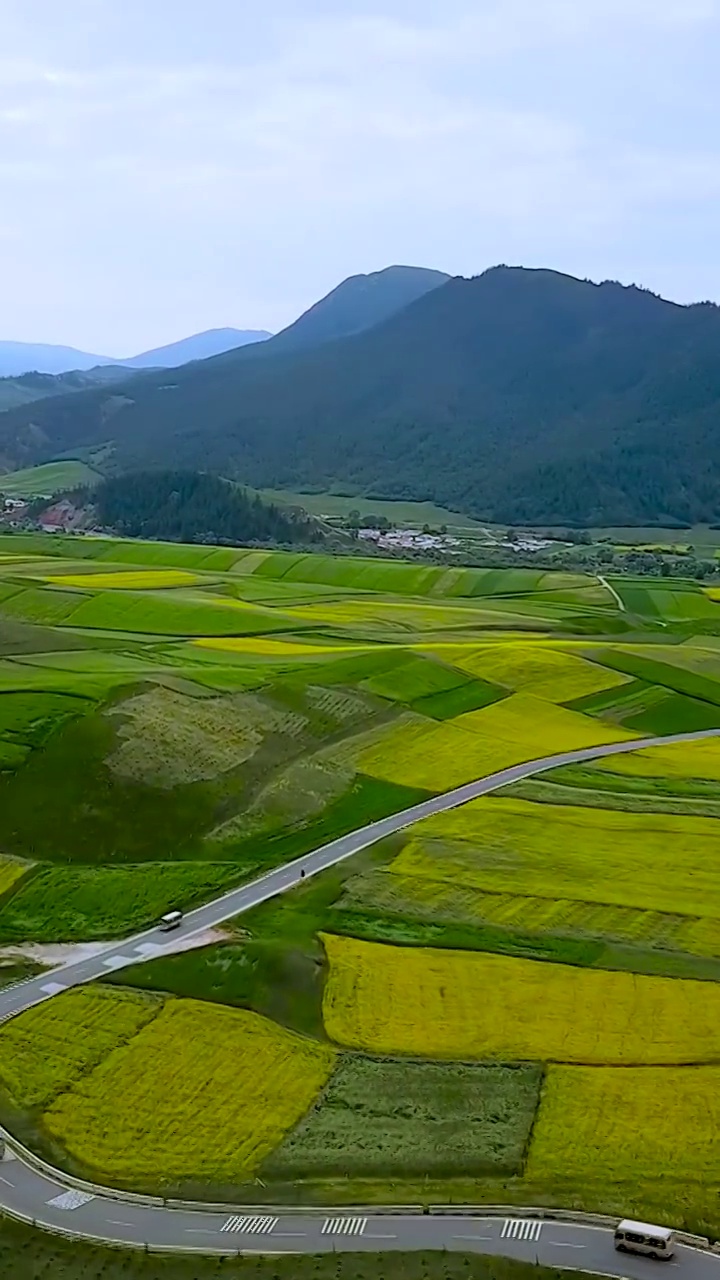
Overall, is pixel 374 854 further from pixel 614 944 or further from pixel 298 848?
pixel 614 944

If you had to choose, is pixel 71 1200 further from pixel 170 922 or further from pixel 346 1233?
pixel 170 922

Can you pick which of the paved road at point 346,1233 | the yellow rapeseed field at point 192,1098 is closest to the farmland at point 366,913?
the yellow rapeseed field at point 192,1098

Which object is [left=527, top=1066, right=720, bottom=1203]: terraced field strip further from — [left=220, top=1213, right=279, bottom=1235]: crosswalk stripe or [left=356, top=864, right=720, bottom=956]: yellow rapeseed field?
[left=356, top=864, right=720, bottom=956]: yellow rapeseed field

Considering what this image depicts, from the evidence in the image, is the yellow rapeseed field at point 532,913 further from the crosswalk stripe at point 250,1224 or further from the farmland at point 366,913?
the crosswalk stripe at point 250,1224

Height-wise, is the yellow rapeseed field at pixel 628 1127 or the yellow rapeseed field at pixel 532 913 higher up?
the yellow rapeseed field at pixel 532 913

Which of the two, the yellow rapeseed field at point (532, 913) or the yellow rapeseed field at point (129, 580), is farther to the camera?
the yellow rapeseed field at point (129, 580)

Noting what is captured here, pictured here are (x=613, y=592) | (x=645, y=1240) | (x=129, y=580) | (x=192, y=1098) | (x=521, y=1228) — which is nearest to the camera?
(x=645, y=1240)

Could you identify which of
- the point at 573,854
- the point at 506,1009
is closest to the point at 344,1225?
the point at 506,1009

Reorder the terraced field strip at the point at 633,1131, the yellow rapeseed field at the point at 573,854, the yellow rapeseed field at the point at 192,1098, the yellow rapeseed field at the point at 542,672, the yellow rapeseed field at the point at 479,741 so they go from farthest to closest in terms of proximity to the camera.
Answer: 1. the yellow rapeseed field at the point at 542,672
2. the yellow rapeseed field at the point at 479,741
3. the yellow rapeseed field at the point at 573,854
4. the yellow rapeseed field at the point at 192,1098
5. the terraced field strip at the point at 633,1131
